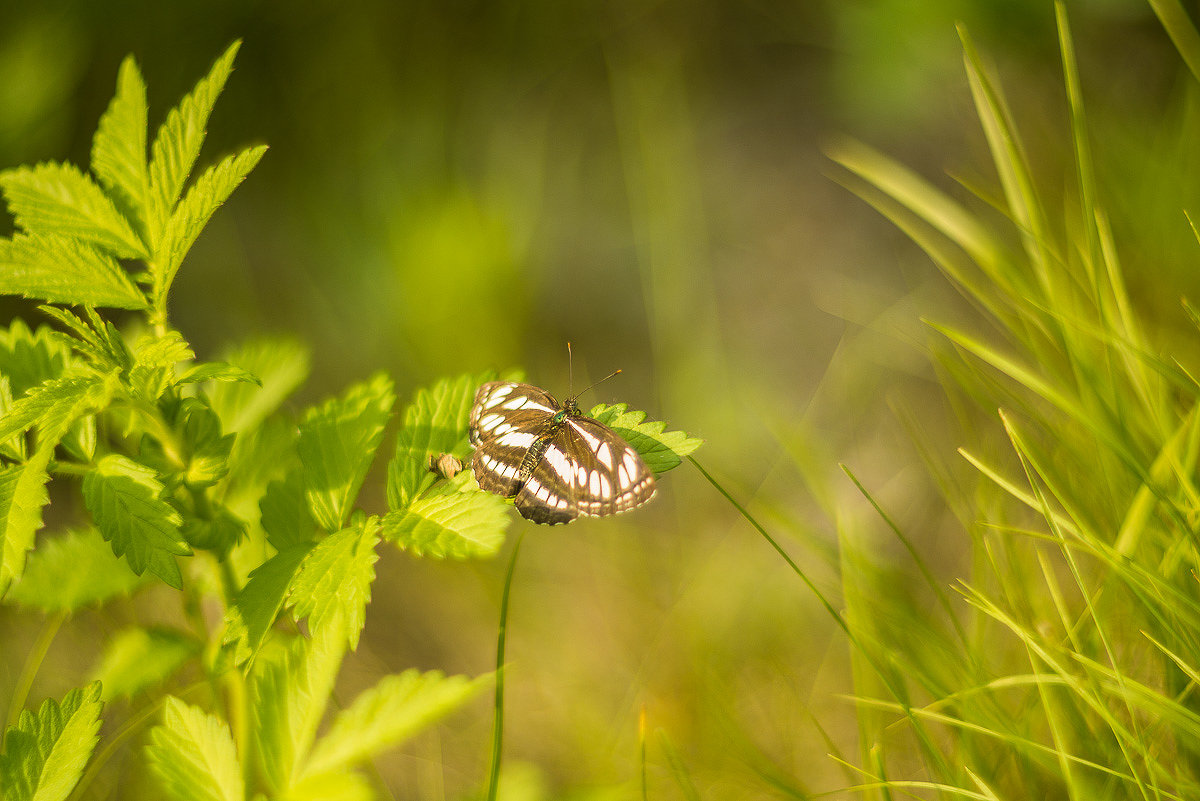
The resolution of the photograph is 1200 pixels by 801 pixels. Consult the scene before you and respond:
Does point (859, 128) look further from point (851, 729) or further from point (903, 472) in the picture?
point (851, 729)

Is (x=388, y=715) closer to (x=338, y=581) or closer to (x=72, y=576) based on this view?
(x=338, y=581)

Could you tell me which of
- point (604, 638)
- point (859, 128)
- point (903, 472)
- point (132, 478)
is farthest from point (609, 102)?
point (132, 478)

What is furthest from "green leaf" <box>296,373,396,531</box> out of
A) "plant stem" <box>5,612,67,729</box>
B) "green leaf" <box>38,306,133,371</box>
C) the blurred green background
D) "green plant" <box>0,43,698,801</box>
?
the blurred green background

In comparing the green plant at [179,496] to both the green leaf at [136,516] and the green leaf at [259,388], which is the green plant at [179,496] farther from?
the green leaf at [259,388]

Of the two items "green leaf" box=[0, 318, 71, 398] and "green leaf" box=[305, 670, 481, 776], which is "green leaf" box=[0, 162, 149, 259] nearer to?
"green leaf" box=[0, 318, 71, 398]

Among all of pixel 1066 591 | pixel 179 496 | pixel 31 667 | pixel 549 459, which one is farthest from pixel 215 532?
pixel 1066 591

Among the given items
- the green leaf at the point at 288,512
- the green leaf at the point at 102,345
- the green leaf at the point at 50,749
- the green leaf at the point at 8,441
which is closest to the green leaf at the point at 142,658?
the green leaf at the point at 50,749
